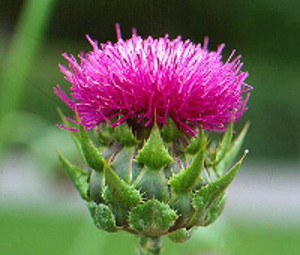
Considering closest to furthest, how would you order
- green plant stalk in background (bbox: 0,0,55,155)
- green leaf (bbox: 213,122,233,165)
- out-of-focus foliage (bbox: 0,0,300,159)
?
1. green leaf (bbox: 213,122,233,165)
2. green plant stalk in background (bbox: 0,0,55,155)
3. out-of-focus foliage (bbox: 0,0,300,159)

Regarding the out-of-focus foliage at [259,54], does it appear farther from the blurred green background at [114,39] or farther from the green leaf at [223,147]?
the green leaf at [223,147]

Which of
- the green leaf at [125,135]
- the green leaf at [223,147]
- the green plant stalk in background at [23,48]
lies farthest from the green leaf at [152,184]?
the green plant stalk in background at [23,48]

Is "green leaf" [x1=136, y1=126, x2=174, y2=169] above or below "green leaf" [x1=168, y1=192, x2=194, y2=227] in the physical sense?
above

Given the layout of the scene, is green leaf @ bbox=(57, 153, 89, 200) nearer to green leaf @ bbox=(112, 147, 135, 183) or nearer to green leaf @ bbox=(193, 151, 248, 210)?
green leaf @ bbox=(112, 147, 135, 183)

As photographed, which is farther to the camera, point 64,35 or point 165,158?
point 64,35

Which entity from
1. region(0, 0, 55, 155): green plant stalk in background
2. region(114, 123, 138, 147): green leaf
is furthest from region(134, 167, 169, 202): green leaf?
region(0, 0, 55, 155): green plant stalk in background

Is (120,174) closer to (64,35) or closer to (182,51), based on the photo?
(182,51)

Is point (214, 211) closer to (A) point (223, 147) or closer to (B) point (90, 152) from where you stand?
(A) point (223, 147)

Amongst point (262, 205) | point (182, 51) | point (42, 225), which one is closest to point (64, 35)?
point (42, 225)
